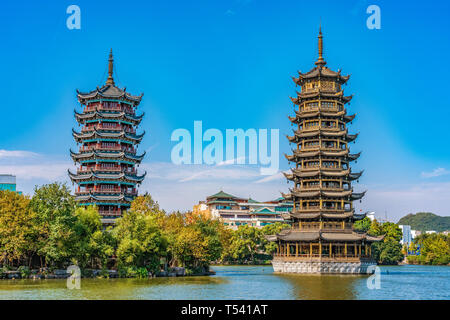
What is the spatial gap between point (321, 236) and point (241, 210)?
227 ft

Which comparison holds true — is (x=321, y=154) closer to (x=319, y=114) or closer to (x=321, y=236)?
(x=319, y=114)

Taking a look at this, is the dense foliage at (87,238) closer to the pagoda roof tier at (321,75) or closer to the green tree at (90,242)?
the green tree at (90,242)

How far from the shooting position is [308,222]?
6278cm

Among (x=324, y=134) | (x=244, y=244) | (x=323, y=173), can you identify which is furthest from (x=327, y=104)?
(x=244, y=244)

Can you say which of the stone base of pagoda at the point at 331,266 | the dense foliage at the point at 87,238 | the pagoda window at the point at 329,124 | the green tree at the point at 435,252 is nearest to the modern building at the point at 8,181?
the dense foliage at the point at 87,238

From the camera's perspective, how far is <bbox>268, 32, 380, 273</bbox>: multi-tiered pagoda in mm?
59031

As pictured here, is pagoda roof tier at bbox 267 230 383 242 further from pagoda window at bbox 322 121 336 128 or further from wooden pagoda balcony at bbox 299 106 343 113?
wooden pagoda balcony at bbox 299 106 343 113

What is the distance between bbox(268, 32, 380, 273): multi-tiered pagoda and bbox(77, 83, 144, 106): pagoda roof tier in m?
21.9

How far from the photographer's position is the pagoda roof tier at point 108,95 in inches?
2739

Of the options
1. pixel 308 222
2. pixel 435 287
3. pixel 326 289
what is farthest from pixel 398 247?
pixel 326 289

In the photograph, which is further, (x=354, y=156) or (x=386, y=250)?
(x=386, y=250)

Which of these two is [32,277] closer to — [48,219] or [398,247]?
[48,219]

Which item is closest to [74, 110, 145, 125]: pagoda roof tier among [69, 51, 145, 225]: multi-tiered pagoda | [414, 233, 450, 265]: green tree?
[69, 51, 145, 225]: multi-tiered pagoda

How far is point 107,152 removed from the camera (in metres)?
67.9
